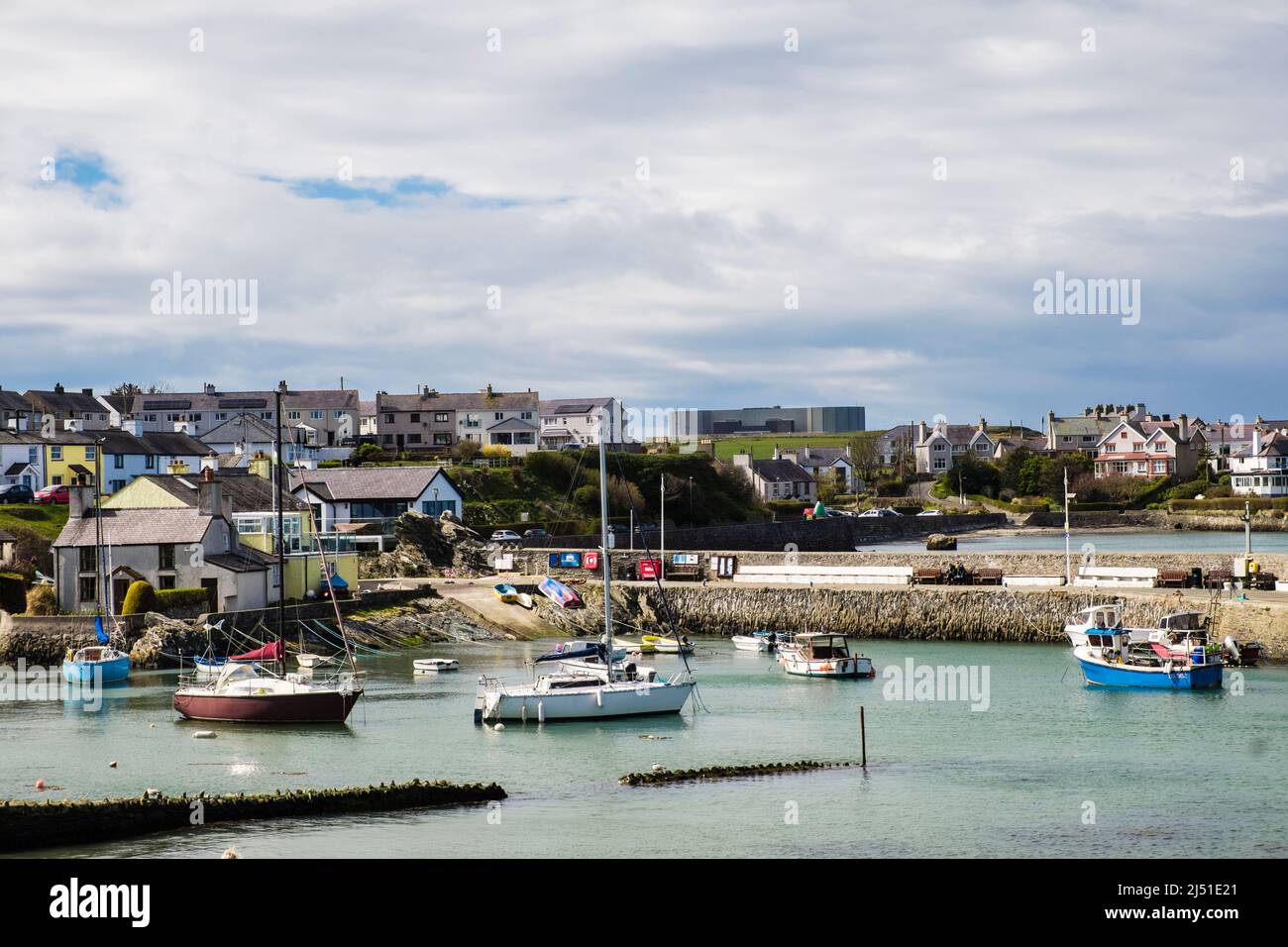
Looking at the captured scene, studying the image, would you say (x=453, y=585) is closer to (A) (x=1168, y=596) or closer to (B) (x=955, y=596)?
(B) (x=955, y=596)

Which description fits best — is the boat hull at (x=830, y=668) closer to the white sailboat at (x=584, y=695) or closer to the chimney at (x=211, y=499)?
the white sailboat at (x=584, y=695)

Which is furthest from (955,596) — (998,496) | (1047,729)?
(998,496)

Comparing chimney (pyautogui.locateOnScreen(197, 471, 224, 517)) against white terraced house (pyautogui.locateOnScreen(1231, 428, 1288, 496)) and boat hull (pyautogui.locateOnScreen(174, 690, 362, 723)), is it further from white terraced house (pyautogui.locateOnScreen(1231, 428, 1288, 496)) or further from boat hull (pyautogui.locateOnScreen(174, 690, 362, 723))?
white terraced house (pyautogui.locateOnScreen(1231, 428, 1288, 496))

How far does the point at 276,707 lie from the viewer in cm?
3966

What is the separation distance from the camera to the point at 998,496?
160 m

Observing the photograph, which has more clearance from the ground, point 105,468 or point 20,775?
point 105,468

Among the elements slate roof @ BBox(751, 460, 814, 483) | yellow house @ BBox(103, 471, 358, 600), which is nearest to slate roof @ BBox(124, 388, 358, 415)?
slate roof @ BBox(751, 460, 814, 483)

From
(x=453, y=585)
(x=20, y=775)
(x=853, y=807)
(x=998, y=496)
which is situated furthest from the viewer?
(x=998, y=496)

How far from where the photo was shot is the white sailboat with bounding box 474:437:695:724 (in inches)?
1575

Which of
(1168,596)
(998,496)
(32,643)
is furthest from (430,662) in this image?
(998,496)

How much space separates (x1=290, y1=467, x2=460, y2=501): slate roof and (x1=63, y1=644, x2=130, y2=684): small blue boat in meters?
36.7

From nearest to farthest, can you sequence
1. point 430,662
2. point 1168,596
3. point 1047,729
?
point 1047,729 → point 430,662 → point 1168,596

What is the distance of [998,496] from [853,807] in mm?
136142
